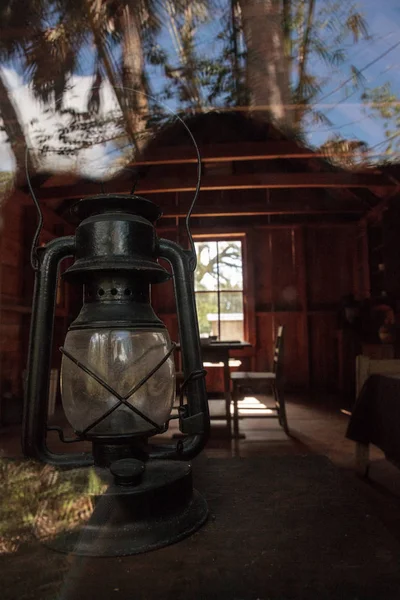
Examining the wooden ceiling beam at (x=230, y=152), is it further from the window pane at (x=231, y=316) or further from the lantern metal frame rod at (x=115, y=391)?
the lantern metal frame rod at (x=115, y=391)

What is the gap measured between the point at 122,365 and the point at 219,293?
232 inches

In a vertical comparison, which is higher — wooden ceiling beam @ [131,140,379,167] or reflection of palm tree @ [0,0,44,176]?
wooden ceiling beam @ [131,140,379,167]

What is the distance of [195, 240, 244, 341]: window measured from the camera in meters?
6.50

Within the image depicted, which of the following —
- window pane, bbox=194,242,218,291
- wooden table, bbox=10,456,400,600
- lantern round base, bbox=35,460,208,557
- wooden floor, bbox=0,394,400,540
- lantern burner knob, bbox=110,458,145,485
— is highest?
window pane, bbox=194,242,218,291

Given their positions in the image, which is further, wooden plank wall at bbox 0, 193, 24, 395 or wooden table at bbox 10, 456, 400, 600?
wooden plank wall at bbox 0, 193, 24, 395

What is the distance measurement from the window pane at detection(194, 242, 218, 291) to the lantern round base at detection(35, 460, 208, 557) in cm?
591

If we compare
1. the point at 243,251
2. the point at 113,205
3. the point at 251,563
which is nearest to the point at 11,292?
the point at 243,251

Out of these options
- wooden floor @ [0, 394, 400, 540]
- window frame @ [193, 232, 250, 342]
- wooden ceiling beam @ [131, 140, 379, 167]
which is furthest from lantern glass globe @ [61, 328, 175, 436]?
window frame @ [193, 232, 250, 342]

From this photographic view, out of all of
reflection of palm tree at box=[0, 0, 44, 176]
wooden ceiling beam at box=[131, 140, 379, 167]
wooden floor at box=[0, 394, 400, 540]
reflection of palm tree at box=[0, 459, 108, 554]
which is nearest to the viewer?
reflection of palm tree at box=[0, 459, 108, 554]

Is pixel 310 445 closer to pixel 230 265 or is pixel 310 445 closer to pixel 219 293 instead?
pixel 219 293

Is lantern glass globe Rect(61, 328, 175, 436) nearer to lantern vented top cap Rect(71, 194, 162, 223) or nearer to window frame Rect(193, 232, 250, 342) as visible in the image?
lantern vented top cap Rect(71, 194, 162, 223)

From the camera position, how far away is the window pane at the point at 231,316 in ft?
21.3

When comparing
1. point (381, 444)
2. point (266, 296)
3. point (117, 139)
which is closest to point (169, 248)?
point (381, 444)

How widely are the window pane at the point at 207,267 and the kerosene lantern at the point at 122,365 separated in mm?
5789
